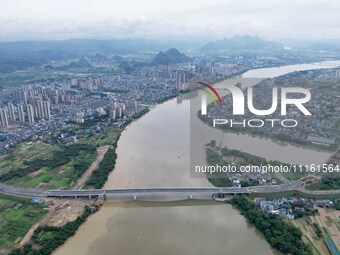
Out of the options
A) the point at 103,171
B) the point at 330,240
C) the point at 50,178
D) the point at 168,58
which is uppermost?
the point at 168,58

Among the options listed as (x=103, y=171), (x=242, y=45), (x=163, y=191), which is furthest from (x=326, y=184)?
(x=242, y=45)

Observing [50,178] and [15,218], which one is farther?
[50,178]

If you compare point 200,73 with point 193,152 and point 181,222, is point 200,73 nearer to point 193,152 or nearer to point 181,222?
point 193,152

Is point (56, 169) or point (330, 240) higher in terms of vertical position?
point (56, 169)

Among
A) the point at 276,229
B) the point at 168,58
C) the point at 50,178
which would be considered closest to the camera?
the point at 276,229

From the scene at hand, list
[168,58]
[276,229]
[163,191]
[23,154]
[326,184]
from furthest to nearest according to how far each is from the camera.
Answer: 1. [168,58]
2. [23,154]
3. [326,184]
4. [163,191]
5. [276,229]

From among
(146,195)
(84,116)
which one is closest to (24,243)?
(146,195)

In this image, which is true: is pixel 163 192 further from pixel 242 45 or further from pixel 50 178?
pixel 242 45

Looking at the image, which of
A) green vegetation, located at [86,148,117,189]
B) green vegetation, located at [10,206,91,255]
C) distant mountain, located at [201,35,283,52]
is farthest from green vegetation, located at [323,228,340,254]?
distant mountain, located at [201,35,283,52]
